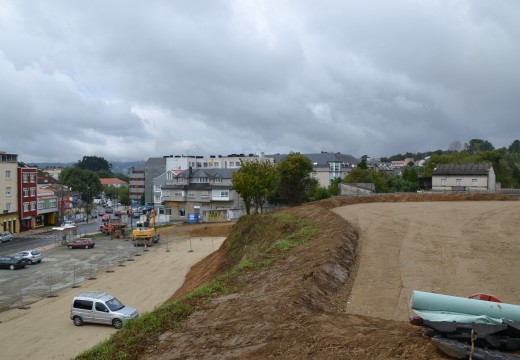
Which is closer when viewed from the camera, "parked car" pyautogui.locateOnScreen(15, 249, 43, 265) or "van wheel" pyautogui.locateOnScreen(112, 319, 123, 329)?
"van wheel" pyautogui.locateOnScreen(112, 319, 123, 329)

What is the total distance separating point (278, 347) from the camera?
973 cm

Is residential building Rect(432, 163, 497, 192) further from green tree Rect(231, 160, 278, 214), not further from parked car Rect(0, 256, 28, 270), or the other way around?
parked car Rect(0, 256, 28, 270)

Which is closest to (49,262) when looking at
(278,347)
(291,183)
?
(291,183)

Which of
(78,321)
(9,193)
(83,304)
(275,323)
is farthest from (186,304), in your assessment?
(9,193)

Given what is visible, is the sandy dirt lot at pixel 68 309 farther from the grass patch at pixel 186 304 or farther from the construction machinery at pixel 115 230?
the construction machinery at pixel 115 230

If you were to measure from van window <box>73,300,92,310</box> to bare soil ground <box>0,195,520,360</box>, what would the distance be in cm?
99

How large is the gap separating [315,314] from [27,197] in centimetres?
7091

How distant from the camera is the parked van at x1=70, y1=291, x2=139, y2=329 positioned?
71.1ft

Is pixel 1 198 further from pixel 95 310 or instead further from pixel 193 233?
pixel 95 310

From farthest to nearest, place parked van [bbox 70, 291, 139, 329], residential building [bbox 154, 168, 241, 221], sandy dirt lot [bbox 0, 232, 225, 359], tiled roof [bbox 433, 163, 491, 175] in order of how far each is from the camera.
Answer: residential building [bbox 154, 168, 241, 221], tiled roof [bbox 433, 163, 491, 175], parked van [bbox 70, 291, 139, 329], sandy dirt lot [bbox 0, 232, 225, 359]

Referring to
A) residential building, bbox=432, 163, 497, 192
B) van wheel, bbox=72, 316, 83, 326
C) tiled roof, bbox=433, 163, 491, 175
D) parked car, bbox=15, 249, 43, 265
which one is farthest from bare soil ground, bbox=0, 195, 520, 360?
tiled roof, bbox=433, 163, 491, 175

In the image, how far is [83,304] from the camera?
2214 cm

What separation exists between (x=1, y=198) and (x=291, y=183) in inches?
1660

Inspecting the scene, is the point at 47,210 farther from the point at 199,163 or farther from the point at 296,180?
the point at 296,180
